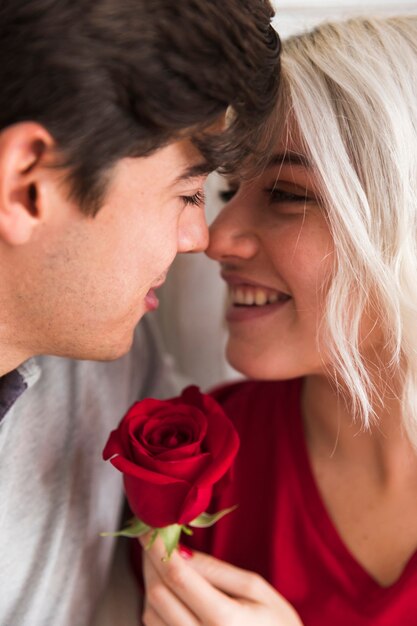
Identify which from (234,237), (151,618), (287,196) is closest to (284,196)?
(287,196)

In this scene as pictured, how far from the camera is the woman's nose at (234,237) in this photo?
4.15 ft

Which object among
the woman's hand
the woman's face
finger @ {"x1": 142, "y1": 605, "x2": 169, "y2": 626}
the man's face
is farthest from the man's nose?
finger @ {"x1": 142, "y1": 605, "x2": 169, "y2": 626}

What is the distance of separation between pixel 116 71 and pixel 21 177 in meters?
0.17

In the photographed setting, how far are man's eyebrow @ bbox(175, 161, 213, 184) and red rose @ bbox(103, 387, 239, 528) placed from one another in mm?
350

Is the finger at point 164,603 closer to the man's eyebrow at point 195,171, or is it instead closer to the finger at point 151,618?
the finger at point 151,618

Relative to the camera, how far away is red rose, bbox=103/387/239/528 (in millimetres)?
1047

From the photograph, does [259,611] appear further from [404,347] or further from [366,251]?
[366,251]

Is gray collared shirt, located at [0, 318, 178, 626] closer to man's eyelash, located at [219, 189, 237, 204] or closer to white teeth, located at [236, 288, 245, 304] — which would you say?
white teeth, located at [236, 288, 245, 304]

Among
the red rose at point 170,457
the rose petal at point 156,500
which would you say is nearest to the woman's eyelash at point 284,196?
the red rose at point 170,457

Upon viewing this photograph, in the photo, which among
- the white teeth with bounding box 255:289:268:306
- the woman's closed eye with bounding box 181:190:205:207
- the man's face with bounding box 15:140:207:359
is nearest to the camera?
the man's face with bounding box 15:140:207:359

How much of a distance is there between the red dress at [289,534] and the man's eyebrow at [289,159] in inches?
18.6

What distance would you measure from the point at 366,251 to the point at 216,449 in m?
0.37

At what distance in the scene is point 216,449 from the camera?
111 cm

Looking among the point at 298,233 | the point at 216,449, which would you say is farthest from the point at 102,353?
the point at 298,233
